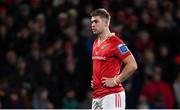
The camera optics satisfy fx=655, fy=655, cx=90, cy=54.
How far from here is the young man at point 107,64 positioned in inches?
328

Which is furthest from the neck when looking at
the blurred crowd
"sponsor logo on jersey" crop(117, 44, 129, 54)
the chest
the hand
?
the blurred crowd

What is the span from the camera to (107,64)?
27.5 ft

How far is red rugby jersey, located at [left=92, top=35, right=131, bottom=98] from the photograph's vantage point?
8.34 m

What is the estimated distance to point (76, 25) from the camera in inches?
604

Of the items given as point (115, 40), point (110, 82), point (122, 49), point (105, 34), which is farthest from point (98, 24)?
point (110, 82)

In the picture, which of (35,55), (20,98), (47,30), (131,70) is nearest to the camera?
(131,70)

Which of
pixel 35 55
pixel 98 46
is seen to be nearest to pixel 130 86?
pixel 35 55

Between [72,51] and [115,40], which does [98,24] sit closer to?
[115,40]

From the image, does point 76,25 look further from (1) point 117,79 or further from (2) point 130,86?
(1) point 117,79

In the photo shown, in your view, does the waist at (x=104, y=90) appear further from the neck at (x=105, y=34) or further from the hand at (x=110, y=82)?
the neck at (x=105, y=34)

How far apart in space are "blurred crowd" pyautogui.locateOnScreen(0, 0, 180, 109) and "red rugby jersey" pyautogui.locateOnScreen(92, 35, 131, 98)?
4491 mm

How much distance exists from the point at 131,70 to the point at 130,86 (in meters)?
5.77

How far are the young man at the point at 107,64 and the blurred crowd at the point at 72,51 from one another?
4491mm

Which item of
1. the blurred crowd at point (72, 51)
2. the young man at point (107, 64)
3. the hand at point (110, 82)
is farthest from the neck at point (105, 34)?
the blurred crowd at point (72, 51)
